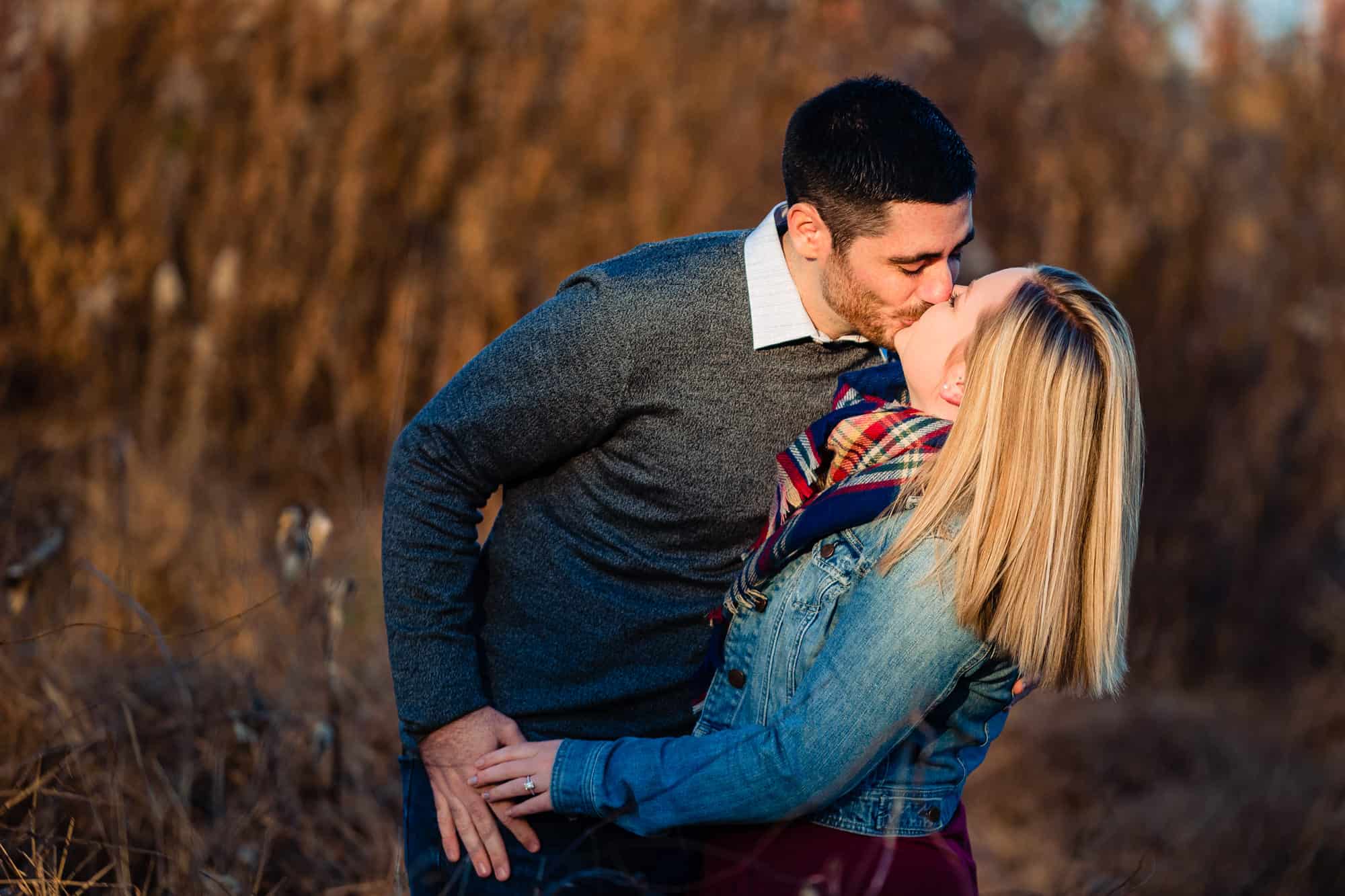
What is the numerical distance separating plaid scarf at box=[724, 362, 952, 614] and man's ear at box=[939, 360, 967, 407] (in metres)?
0.04

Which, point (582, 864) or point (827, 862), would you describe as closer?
point (827, 862)

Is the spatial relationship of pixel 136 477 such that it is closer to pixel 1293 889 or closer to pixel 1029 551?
pixel 1029 551

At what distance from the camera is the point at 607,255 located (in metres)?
6.06

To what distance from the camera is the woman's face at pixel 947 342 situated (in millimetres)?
2146

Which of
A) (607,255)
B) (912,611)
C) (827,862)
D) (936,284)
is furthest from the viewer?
(607,255)

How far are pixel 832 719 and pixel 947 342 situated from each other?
66 cm

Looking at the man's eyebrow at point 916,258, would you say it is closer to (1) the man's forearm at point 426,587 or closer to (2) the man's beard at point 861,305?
(2) the man's beard at point 861,305

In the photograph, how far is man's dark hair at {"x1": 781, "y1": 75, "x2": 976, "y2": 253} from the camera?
2.24 metres

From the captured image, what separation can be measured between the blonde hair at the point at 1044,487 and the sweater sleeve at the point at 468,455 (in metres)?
0.58

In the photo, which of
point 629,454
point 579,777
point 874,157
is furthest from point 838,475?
point 579,777

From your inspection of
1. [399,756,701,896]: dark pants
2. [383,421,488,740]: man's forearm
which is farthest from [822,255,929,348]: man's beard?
[399,756,701,896]: dark pants

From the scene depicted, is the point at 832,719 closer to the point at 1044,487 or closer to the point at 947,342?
the point at 1044,487

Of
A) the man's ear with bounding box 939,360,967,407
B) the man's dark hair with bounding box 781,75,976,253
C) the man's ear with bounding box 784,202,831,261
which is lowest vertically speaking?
the man's ear with bounding box 939,360,967,407

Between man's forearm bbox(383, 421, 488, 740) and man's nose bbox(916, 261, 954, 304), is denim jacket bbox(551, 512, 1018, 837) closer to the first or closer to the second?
man's forearm bbox(383, 421, 488, 740)
